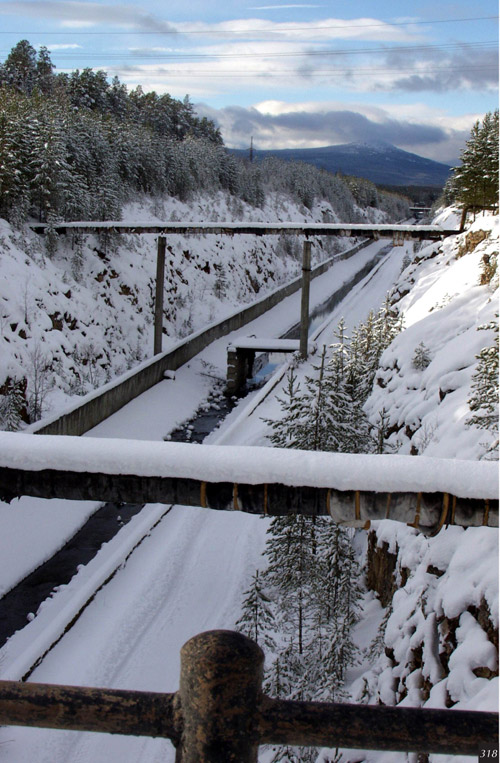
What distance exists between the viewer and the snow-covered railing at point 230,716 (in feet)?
5.55

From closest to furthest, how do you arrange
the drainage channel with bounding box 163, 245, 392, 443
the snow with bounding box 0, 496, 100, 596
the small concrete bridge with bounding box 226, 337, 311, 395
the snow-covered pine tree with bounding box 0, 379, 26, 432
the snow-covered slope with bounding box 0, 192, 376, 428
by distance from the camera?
1. the snow with bounding box 0, 496, 100, 596
2. the snow-covered pine tree with bounding box 0, 379, 26, 432
3. the snow-covered slope with bounding box 0, 192, 376, 428
4. the drainage channel with bounding box 163, 245, 392, 443
5. the small concrete bridge with bounding box 226, 337, 311, 395

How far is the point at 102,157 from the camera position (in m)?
35.3

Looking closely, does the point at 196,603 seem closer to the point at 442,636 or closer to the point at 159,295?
the point at 442,636

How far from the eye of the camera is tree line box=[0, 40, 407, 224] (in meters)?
27.8

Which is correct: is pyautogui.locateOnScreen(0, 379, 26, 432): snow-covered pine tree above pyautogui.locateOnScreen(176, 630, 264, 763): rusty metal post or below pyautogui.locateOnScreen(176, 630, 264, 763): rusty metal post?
below

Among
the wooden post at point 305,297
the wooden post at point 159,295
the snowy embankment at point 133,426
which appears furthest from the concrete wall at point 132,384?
the wooden post at point 305,297

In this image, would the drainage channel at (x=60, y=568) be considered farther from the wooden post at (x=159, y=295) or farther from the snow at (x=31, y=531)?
the wooden post at (x=159, y=295)

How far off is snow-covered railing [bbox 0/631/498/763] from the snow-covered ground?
3554 mm

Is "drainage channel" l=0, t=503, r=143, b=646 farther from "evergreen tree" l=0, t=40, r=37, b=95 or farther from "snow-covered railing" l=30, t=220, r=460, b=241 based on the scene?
"evergreen tree" l=0, t=40, r=37, b=95

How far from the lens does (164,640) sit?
10633 mm

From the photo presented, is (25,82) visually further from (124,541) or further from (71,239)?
(124,541)

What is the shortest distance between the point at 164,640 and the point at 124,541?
3550 mm

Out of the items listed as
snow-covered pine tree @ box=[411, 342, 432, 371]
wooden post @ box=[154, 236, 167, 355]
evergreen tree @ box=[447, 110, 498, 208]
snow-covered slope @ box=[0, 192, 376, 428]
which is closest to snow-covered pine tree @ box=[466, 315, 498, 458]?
snow-covered pine tree @ box=[411, 342, 432, 371]

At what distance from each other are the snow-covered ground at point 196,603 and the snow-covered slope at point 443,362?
7 cm
